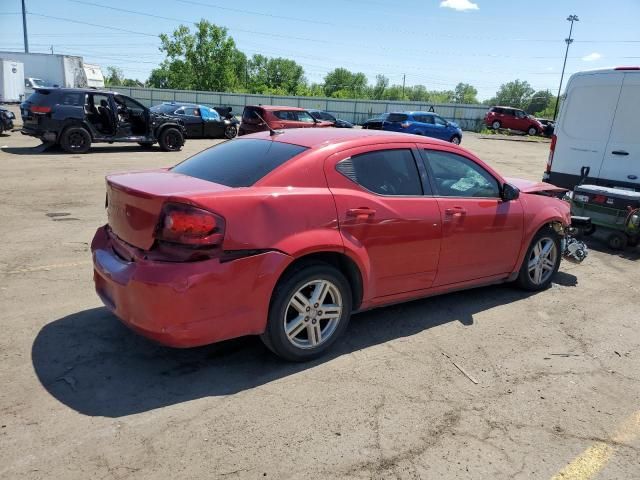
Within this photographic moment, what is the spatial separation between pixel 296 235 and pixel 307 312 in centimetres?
58

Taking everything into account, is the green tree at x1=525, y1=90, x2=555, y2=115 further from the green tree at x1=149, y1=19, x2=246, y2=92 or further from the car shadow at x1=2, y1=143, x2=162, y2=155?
the car shadow at x1=2, y1=143, x2=162, y2=155

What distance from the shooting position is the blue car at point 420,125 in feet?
84.4

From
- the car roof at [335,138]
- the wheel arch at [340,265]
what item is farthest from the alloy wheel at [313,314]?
the car roof at [335,138]

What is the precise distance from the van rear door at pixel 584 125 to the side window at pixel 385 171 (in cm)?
515

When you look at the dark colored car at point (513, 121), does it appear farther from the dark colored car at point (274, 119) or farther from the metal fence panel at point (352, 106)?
the dark colored car at point (274, 119)

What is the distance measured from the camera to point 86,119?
47.9ft

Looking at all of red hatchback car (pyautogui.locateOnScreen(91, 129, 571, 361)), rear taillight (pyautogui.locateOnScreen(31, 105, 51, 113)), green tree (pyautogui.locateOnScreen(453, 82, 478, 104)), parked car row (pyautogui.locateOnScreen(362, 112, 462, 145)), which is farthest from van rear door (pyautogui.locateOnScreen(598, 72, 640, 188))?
green tree (pyautogui.locateOnScreen(453, 82, 478, 104))

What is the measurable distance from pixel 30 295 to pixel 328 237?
287 centimetres

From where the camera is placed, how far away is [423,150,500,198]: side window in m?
4.32

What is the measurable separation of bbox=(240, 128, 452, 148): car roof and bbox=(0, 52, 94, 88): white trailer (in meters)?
43.7

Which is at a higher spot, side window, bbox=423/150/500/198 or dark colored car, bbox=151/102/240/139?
side window, bbox=423/150/500/198

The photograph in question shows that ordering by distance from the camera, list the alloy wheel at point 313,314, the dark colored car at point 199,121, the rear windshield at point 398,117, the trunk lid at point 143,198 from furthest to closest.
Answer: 1. the rear windshield at point 398,117
2. the dark colored car at point 199,121
3. the alloy wheel at point 313,314
4. the trunk lid at point 143,198

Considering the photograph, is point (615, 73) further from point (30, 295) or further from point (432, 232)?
point (30, 295)

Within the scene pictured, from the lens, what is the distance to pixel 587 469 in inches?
105
